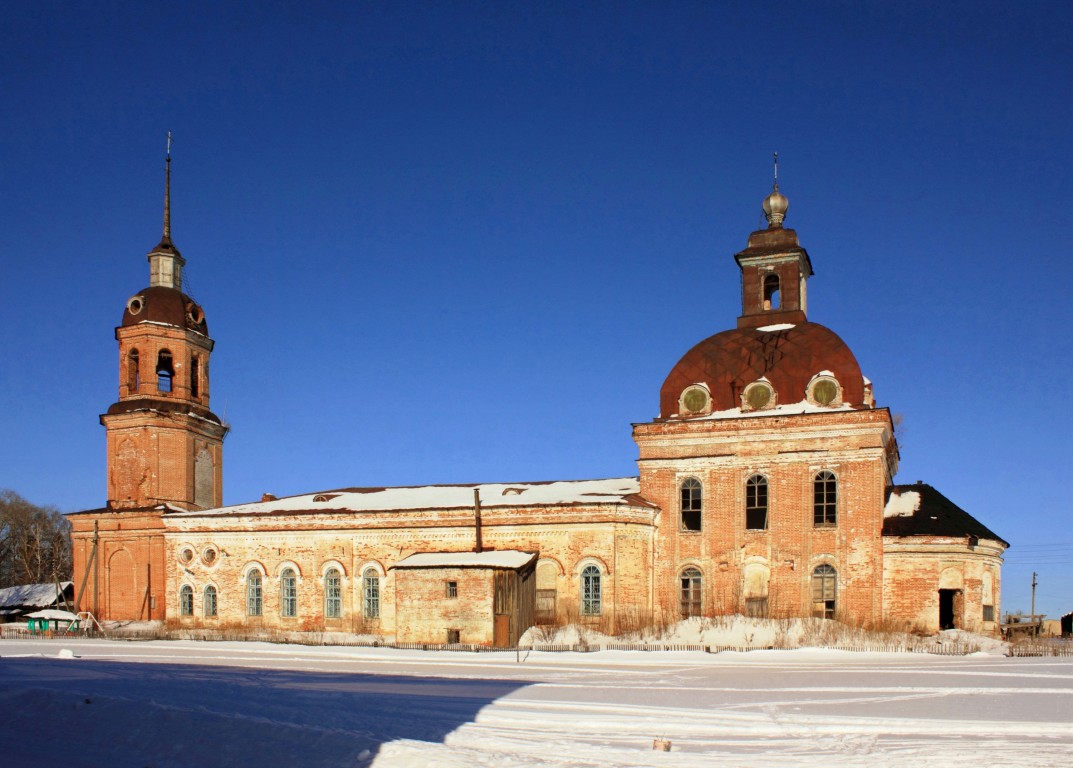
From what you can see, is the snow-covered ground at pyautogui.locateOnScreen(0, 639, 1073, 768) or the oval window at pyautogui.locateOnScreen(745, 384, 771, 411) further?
the oval window at pyautogui.locateOnScreen(745, 384, 771, 411)

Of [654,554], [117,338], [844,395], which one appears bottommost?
[654,554]

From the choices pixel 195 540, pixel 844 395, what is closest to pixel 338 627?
pixel 195 540

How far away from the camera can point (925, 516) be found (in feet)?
110

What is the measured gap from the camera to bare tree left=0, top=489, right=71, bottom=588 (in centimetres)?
6619

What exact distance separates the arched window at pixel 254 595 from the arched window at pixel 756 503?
1729 centimetres

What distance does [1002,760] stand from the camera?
42.0 ft

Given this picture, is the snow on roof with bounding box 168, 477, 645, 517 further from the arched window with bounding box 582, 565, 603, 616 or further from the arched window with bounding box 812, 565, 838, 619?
the arched window with bounding box 812, 565, 838, 619

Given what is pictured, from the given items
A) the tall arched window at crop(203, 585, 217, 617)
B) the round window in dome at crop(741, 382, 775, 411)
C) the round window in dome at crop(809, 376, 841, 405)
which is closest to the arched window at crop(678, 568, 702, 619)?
the round window in dome at crop(741, 382, 775, 411)

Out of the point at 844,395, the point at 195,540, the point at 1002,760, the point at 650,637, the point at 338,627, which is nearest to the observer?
the point at 1002,760

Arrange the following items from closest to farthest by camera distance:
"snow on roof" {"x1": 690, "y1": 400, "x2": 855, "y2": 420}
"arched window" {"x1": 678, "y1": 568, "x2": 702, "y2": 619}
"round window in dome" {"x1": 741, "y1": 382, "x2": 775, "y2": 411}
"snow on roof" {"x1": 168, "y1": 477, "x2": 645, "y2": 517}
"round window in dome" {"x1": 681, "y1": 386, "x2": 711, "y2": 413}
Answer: "snow on roof" {"x1": 690, "y1": 400, "x2": 855, "y2": 420} → "arched window" {"x1": 678, "y1": 568, "x2": 702, "y2": 619} → "round window in dome" {"x1": 741, "y1": 382, "x2": 775, "y2": 411} → "round window in dome" {"x1": 681, "y1": 386, "x2": 711, "y2": 413} → "snow on roof" {"x1": 168, "y1": 477, "x2": 645, "y2": 517}

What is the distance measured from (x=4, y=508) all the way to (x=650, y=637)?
163 ft

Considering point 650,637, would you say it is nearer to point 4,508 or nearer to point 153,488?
point 153,488

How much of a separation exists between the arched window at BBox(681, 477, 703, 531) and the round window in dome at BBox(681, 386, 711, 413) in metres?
2.34

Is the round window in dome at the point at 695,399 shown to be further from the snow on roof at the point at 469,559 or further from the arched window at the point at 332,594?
the arched window at the point at 332,594
